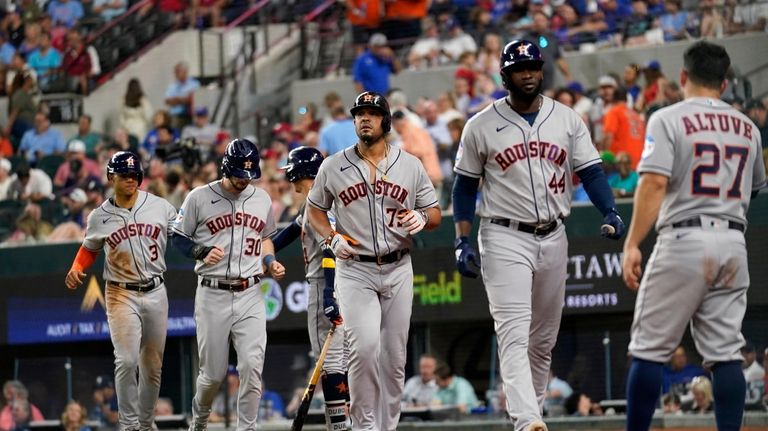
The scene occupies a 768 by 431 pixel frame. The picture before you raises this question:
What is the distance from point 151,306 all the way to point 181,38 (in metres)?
11.5

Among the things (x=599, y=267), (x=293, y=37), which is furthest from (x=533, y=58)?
(x=293, y=37)

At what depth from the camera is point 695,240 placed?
668cm

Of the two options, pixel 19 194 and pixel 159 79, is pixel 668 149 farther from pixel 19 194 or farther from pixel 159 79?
pixel 159 79

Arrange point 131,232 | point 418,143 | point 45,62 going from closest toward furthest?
1. point 131,232
2. point 418,143
3. point 45,62

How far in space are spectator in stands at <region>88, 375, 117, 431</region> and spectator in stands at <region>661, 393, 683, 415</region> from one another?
583 centimetres

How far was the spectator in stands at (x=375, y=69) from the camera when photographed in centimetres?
1791

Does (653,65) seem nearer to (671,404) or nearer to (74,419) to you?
(671,404)

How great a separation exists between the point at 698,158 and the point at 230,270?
168 inches

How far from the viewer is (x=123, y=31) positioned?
22.9m

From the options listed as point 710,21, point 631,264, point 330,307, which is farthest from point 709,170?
point 710,21

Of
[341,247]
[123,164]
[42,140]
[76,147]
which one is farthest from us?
[42,140]

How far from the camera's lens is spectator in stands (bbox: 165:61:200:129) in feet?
66.6

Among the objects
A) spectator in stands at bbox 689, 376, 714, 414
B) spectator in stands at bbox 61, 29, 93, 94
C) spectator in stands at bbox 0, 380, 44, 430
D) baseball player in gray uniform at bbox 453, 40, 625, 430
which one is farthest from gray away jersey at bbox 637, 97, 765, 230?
spectator in stands at bbox 61, 29, 93, 94

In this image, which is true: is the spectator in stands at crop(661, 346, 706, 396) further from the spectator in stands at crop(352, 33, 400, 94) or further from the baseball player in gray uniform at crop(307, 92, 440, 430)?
the spectator in stands at crop(352, 33, 400, 94)
